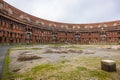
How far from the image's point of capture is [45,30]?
56.8 m

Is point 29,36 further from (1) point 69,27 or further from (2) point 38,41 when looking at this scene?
(1) point 69,27

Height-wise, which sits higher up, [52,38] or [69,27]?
[69,27]

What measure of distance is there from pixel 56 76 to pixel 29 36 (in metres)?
42.7

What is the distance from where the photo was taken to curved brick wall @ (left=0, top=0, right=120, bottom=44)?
113ft

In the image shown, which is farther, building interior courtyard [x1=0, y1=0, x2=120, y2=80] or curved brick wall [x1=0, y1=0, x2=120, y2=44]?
curved brick wall [x1=0, y1=0, x2=120, y2=44]

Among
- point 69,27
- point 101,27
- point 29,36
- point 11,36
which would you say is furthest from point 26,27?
point 101,27

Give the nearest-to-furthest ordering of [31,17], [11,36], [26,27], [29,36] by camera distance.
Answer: [11,36], [26,27], [29,36], [31,17]

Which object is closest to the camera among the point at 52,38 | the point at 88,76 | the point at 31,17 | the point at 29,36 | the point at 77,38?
the point at 88,76

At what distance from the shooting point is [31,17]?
5312cm

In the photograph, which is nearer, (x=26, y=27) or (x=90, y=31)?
(x=26, y=27)

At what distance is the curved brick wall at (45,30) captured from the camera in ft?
113

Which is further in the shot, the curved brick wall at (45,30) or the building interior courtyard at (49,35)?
the curved brick wall at (45,30)

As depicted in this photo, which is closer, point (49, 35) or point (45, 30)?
point (45, 30)

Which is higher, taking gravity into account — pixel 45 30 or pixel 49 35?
pixel 45 30
